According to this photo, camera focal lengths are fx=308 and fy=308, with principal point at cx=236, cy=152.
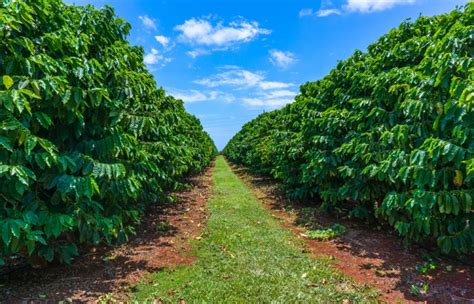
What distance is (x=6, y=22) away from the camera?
320cm

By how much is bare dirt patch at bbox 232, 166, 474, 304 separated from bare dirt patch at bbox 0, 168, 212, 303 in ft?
9.27

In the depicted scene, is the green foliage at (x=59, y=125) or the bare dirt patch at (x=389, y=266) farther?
the bare dirt patch at (x=389, y=266)

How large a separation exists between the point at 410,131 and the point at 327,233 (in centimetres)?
317

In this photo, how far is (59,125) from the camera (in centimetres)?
421

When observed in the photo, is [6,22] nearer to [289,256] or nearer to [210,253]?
[210,253]

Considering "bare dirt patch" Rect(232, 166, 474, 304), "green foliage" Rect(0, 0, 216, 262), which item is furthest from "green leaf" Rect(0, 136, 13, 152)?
"bare dirt patch" Rect(232, 166, 474, 304)

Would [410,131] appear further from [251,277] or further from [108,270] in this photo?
[108,270]

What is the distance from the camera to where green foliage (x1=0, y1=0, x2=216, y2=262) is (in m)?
3.22

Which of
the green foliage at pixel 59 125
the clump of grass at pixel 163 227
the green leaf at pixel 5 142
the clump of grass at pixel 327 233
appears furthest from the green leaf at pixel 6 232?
the clump of grass at pixel 327 233

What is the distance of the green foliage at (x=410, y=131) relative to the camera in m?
4.22

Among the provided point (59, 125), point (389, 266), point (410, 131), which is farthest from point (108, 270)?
point (410, 131)

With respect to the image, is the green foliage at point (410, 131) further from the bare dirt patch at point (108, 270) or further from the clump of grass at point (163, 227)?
the clump of grass at point (163, 227)

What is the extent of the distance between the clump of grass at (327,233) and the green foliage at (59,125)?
421 centimetres

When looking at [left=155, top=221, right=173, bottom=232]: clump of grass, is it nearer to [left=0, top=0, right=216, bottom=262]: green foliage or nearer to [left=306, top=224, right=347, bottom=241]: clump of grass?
[left=0, top=0, right=216, bottom=262]: green foliage
